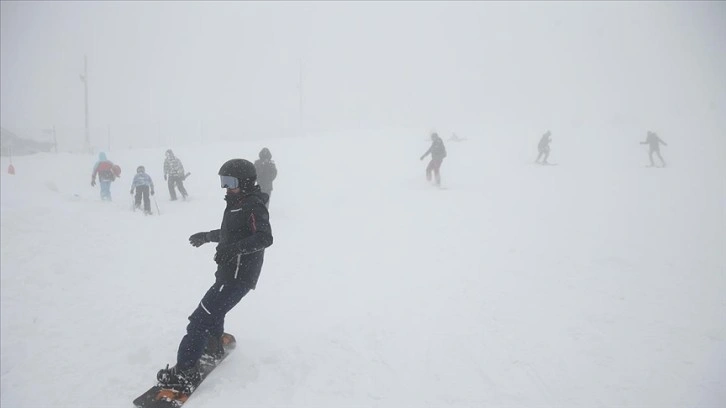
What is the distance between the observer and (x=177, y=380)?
329cm

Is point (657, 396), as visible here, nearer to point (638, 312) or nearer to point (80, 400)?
point (638, 312)

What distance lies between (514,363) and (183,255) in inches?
289

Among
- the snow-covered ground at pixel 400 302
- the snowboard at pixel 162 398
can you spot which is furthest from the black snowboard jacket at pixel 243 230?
the snow-covered ground at pixel 400 302

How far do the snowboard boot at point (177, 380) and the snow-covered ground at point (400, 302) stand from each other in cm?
16

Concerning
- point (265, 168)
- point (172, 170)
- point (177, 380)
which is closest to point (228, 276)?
point (177, 380)

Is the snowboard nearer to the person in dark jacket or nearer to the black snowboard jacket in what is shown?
the person in dark jacket

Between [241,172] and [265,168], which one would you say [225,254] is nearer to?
[241,172]

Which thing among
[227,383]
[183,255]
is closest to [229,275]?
[227,383]

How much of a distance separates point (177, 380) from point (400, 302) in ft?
10.7

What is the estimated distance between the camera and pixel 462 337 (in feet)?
14.8

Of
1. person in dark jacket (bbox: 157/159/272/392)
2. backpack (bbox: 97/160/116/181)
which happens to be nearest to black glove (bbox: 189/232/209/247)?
person in dark jacket (bbox: 157/159/272/392)

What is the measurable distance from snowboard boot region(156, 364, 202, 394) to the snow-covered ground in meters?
0.16

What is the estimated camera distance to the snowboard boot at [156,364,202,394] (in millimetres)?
3277

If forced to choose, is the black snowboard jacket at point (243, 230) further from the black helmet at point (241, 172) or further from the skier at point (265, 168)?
the skier at point (265, 168)
